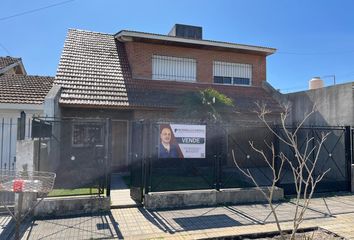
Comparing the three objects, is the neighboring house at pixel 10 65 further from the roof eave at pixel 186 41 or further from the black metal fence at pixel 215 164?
the black metal fence at pixel 215 164

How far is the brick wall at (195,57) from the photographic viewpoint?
1459 centimetres

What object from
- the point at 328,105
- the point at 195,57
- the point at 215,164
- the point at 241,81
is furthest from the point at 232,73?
the point at 215,164

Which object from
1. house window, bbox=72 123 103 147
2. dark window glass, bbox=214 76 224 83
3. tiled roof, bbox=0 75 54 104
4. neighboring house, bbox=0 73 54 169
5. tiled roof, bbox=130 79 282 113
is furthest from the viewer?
dark window glass, bbox=214 76 224 83

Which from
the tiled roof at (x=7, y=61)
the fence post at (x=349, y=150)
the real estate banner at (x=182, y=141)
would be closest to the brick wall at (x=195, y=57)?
the real estate banner at (x=182, y=141)

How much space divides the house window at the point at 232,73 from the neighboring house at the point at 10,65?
11.4 m

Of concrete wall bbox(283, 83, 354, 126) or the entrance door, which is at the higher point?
concrete wall bbox(283, 83, 354, 126)

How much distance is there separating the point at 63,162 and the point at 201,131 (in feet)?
21.6

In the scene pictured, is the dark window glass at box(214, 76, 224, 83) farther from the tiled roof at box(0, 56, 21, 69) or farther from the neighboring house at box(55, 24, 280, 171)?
the tiled roof at box(0, 56, 21, 69)

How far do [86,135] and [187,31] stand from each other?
8170 mm

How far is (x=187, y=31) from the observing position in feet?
56.5

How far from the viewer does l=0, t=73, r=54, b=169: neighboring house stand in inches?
461

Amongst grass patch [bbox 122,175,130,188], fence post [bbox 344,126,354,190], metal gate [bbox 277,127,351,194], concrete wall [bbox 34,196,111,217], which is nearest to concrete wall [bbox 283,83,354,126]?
metal gate [bbox 277,127,351,194]

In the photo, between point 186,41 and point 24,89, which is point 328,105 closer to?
point 186,41

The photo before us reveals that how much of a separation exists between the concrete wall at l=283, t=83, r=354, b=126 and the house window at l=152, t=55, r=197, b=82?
5030mm
